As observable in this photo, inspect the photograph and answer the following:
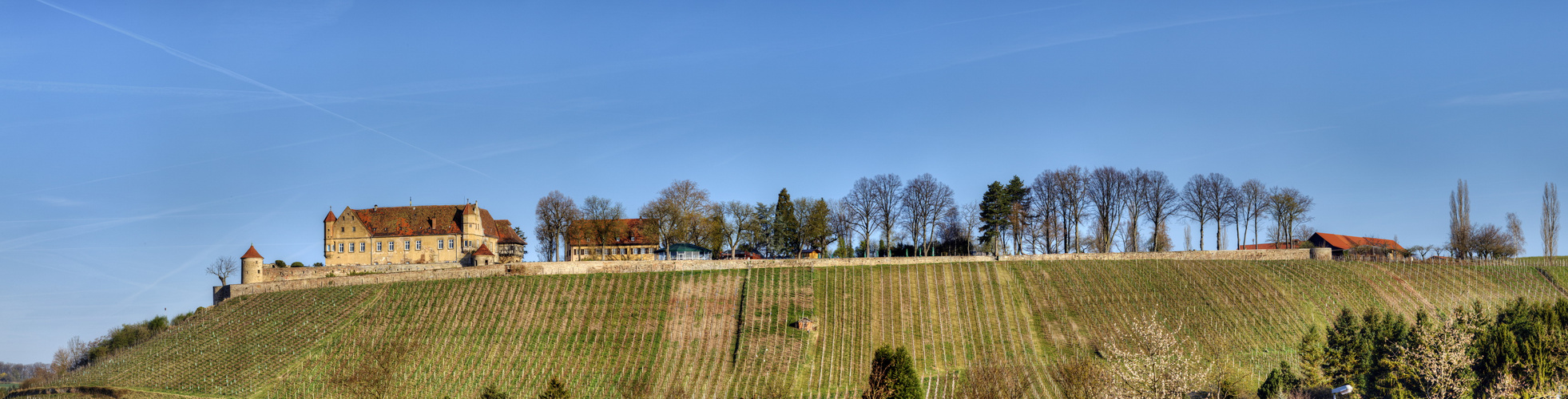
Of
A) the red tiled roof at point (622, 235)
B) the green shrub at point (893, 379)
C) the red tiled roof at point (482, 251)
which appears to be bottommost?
the green shrub at point (893, 379)

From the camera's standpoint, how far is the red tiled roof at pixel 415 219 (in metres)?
96.5

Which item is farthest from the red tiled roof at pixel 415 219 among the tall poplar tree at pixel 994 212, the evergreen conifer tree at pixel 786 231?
the tall poplar tree at pixel 994 212

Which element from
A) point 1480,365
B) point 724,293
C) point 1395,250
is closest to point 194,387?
point 724,293

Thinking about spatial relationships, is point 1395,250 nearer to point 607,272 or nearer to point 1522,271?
point 1522,271

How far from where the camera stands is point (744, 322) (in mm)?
68688

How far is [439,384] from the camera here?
6016 centimetres

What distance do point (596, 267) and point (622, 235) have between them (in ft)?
77.5

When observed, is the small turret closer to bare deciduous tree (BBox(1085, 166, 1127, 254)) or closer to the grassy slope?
the grassy slope

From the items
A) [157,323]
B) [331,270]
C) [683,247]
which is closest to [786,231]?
[683,247]

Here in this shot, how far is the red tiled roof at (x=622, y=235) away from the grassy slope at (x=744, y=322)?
20240mm

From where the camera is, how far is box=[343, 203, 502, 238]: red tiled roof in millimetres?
96500

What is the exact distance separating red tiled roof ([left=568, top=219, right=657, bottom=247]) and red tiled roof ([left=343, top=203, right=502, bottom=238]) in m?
9.38

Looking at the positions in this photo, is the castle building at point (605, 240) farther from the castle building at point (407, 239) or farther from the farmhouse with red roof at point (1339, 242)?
the farmhouse with red roof at point (1339, 242)

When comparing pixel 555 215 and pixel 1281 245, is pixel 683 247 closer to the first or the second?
pixel 555 215
